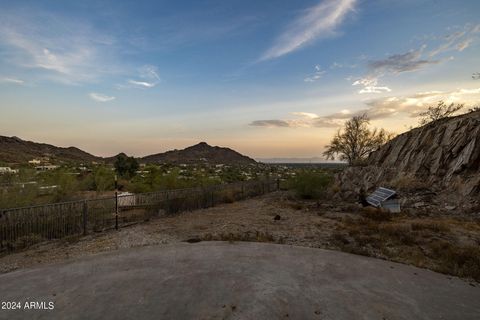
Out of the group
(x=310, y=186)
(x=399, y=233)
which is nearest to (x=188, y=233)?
(x=399, y=233)

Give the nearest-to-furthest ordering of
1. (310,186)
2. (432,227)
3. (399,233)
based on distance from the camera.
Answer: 1. (399,233)
2. (432,227)
3. (310,186)

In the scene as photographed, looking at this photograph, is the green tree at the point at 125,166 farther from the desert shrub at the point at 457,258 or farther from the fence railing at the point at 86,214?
the desert shrub at the point at 457,258

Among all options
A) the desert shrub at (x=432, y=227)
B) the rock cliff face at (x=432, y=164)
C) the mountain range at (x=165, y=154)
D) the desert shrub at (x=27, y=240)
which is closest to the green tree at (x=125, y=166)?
the rock cliff face at (x=432, y=164)

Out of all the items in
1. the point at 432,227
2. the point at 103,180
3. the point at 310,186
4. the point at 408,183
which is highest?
the point at 103,180

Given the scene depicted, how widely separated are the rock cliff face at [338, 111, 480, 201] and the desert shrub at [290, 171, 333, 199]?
1742 millimetres

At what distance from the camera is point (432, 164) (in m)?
18.5

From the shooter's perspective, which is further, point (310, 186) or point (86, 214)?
point (310, 186)

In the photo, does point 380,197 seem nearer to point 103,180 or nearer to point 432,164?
point 432,164

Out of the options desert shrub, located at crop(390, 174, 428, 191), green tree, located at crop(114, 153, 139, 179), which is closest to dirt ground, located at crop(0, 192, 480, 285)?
desert shrub, located at crop(390, 174, 428, 191)

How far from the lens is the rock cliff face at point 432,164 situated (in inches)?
632

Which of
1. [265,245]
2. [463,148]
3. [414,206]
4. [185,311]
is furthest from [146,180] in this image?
[463,148]

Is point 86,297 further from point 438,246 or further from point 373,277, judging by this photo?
point 438,246

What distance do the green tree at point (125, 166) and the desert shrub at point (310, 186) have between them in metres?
21.0

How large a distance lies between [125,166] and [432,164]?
110ft
